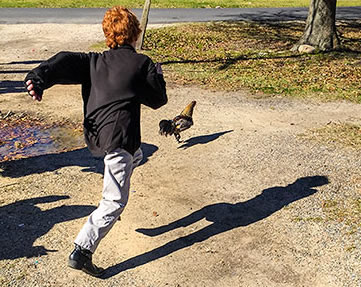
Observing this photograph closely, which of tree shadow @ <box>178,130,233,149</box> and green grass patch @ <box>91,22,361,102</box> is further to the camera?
Answer: green grass patch @ <box>91,22,361,102</box>

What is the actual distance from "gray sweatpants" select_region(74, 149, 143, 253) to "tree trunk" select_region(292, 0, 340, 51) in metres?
11.4

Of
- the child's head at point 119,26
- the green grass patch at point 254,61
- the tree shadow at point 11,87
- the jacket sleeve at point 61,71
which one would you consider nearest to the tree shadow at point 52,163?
the jacket sleeve at point 61,71

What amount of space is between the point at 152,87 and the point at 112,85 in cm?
35

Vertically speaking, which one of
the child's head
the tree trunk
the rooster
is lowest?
the rooster

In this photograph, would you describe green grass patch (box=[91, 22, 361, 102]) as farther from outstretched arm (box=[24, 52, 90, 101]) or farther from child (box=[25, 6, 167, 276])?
outstretched arm (box=[24, 52, 90, 101])

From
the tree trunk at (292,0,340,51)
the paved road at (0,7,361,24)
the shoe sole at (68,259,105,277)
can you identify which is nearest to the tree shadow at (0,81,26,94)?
the shoe sole at (68,259,105,277)

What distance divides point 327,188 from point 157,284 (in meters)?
3.05

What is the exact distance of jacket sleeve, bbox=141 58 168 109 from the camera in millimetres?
5117

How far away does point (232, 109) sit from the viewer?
1077 cm

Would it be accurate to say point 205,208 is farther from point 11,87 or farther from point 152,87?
point 11,87

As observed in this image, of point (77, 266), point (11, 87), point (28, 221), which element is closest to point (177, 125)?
point (28, 221)

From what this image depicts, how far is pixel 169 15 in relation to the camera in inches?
912

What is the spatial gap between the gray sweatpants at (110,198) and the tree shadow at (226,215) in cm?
45

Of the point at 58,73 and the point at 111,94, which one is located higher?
the point at 58,73
